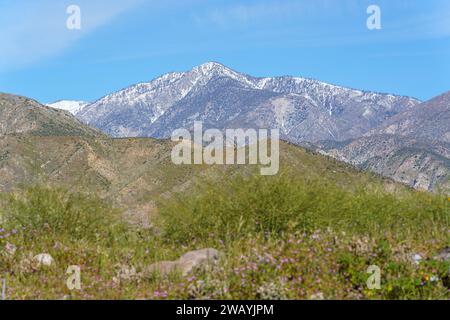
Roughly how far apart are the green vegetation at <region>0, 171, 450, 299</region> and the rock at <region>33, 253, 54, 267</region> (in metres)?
0.12

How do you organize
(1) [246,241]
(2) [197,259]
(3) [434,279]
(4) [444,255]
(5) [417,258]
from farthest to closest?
(1) [246,241] < (2) [197,259] < (4) [444,255] < (5) [417,258] < (3) [434,279]

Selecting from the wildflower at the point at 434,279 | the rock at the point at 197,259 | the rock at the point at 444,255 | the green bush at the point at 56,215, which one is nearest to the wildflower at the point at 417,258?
the rock at the point at 444,255

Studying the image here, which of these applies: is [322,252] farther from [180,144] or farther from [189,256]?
[180,144]

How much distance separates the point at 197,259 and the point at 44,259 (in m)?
2.66

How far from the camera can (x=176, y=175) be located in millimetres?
132000

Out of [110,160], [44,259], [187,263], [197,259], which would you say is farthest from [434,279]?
[110,160]

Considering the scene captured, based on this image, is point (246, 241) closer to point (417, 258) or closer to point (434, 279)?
point (417, 258)

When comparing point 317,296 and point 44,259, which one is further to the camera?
point 44,259

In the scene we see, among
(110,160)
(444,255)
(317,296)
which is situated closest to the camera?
(317,296)

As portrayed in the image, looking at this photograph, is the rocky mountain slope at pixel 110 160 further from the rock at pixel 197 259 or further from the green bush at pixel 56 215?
the rock at pixel 197 259

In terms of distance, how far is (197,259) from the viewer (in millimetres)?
9312

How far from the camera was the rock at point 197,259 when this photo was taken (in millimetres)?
9047
